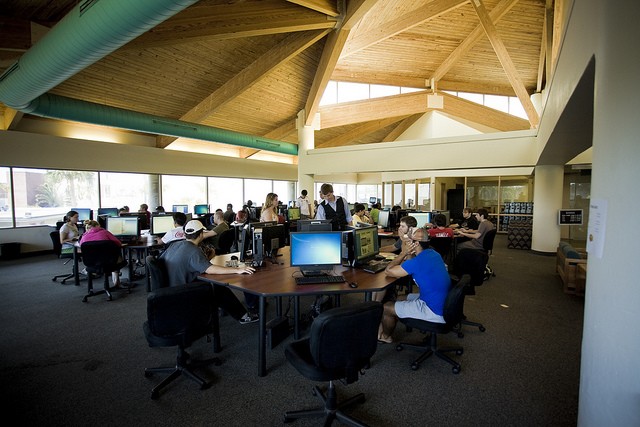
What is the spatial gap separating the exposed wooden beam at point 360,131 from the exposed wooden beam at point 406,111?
2034 mm

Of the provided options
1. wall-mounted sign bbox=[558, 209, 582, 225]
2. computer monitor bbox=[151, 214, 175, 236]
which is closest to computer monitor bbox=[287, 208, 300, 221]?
computer monitor bbox=[151, 214, 175, 236]

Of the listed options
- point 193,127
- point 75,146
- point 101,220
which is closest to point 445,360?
point 101,220

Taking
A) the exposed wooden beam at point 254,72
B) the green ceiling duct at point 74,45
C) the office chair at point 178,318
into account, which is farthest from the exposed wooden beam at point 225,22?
the office chair at point 178,318

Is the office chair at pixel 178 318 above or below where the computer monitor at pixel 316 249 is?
below

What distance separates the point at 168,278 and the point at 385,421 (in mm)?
2312

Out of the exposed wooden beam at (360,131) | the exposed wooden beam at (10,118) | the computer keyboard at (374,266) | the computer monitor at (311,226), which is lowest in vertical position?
the computer keyboard at (374,266)

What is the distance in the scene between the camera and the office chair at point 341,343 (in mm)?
1768

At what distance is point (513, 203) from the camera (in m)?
12.2

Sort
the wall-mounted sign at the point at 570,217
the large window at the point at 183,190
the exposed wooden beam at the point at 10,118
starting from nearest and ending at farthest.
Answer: the wall-mounted sign at the point at 570,217 < the exposed wooden beam at the point at 10,118 < the large window at the point at 183,190

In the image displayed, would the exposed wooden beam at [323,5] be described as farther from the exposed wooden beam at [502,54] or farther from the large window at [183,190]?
the large window at [183,190]

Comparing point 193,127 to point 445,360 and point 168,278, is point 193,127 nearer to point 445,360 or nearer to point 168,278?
point 168,278

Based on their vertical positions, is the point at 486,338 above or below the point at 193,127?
below

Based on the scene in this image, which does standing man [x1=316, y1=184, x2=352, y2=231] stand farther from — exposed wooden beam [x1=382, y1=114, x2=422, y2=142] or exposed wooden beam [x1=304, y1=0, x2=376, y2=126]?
exposed wooden beam [x1=382, y1=114, x2=422, y2=142]

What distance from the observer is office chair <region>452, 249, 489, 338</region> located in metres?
3.76
